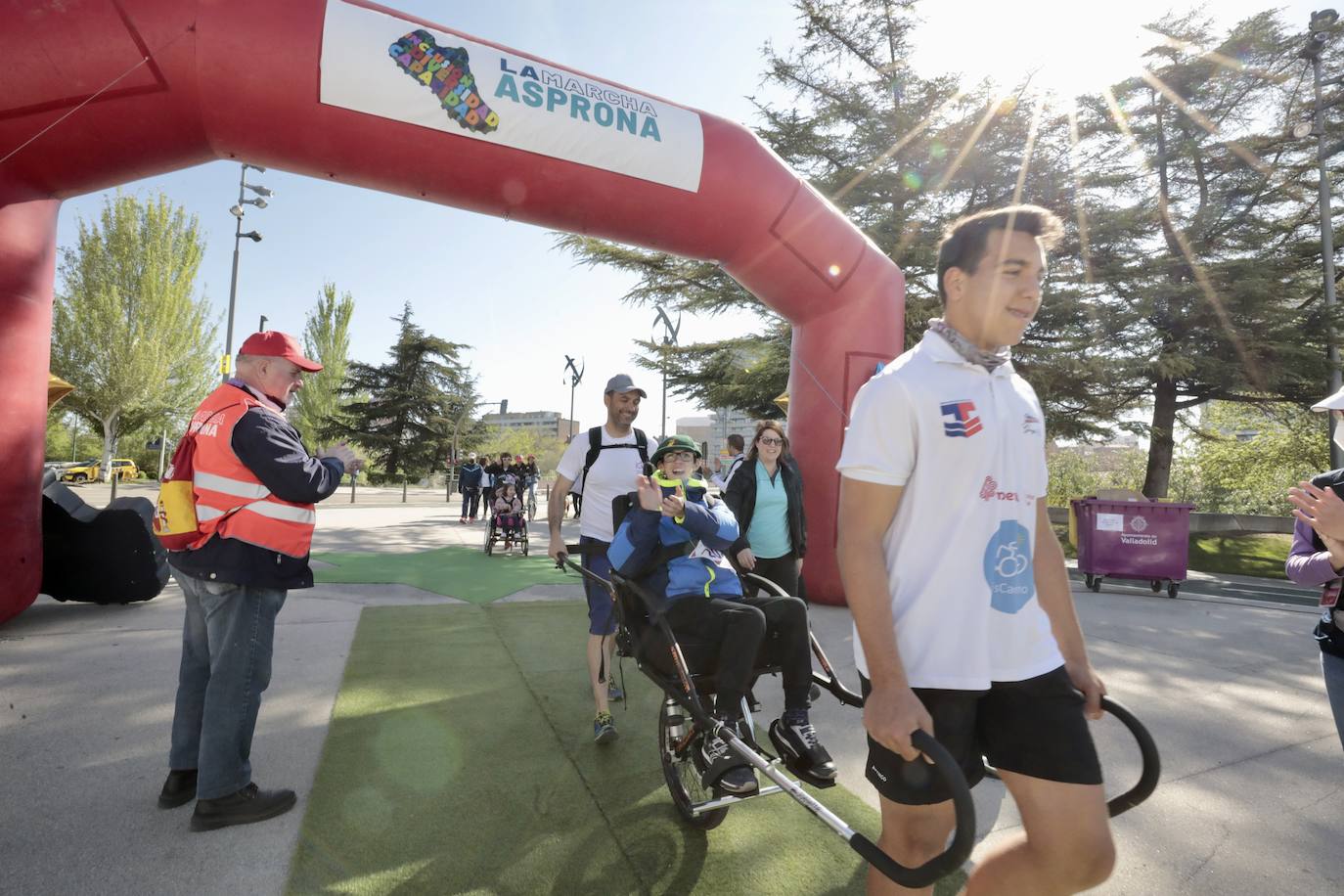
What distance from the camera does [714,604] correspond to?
2.92 m

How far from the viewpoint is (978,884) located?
153 cm

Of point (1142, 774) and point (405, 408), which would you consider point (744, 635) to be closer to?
point (1142, 774)

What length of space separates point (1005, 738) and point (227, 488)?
2788 mm

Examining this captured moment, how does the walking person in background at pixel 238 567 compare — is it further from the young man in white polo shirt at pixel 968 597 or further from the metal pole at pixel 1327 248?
the metal pole at pixel 1327 248

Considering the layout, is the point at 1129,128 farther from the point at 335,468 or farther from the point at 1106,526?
the point at 335,468

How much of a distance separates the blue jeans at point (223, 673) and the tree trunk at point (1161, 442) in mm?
19045

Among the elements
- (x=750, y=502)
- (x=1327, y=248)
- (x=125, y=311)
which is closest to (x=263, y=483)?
(x=750, y=502)

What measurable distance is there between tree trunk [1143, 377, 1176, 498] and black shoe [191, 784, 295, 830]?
748 inches

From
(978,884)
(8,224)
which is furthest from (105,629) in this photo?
(978,884)

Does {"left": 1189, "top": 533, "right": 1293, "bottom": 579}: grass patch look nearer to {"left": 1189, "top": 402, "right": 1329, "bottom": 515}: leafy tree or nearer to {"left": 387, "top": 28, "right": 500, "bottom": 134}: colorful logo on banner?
{"left": 1189, "top": 402, "right": 1329, "bottom": 515}: leafy tree

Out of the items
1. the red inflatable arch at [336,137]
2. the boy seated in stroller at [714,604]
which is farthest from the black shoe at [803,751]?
the red inflatable arch at [336,137]

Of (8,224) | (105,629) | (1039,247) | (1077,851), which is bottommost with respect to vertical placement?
(105,629)

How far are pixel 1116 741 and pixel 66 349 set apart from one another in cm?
3652

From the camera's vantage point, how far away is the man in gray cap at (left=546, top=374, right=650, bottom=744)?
12.9 ft
